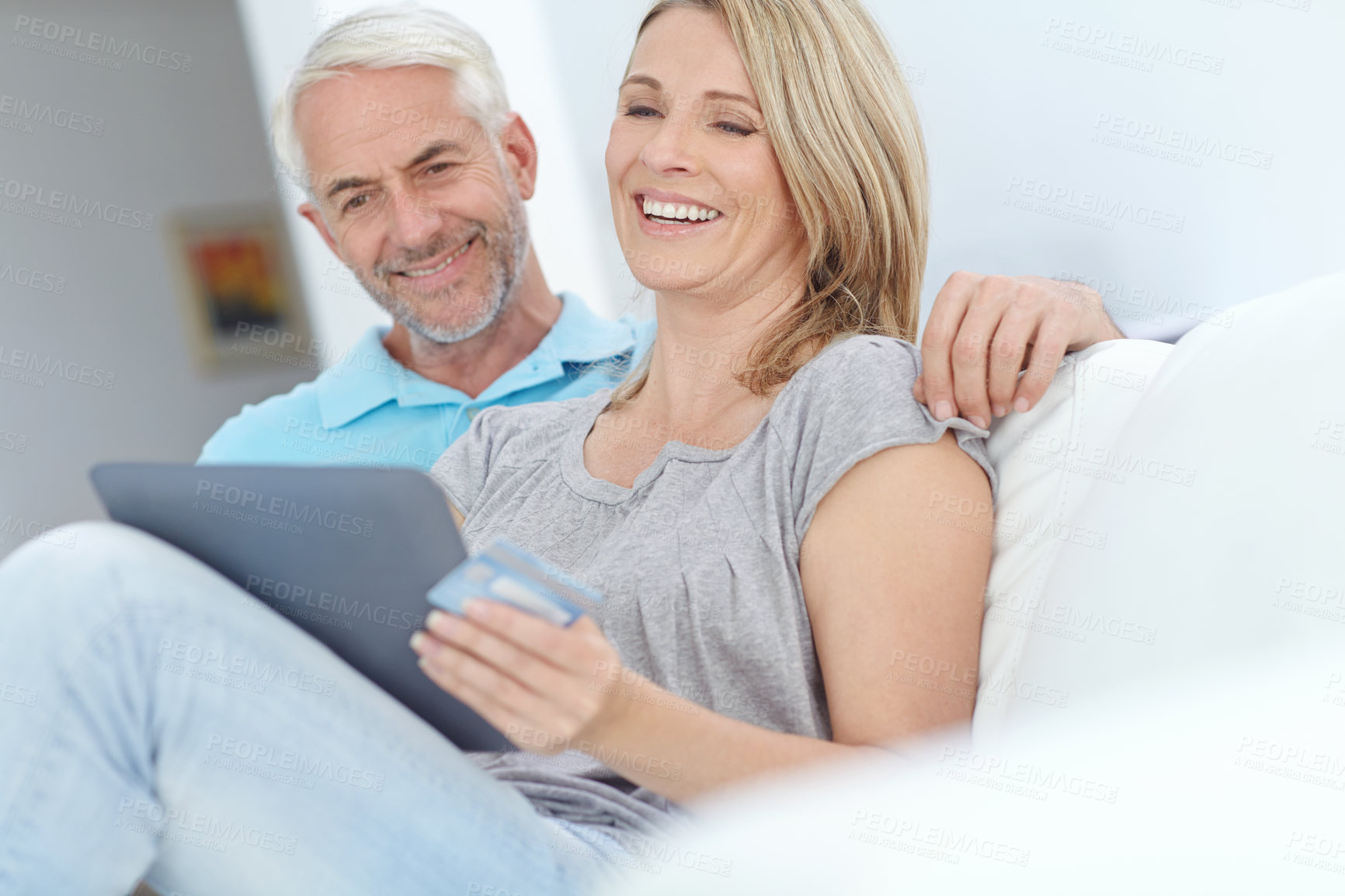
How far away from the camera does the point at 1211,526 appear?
35.5 inches

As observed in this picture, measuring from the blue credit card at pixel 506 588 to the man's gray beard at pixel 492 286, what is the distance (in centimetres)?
136

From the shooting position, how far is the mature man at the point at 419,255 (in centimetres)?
209

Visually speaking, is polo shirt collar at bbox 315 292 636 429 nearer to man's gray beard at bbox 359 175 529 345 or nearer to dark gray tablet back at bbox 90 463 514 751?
man's gray beard at bbox 359 175 529 345

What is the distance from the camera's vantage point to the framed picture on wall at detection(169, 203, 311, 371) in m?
4.86

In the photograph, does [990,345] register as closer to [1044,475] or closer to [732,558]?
[1044,475]

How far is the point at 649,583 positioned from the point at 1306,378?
0.62 metres

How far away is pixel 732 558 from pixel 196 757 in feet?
1.72

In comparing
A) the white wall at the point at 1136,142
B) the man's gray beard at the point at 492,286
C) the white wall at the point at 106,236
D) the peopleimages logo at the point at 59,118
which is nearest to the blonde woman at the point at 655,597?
the white wall at the point at 1136,142

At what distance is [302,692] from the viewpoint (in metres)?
0.84

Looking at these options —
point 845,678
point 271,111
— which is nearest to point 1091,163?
point 845,678

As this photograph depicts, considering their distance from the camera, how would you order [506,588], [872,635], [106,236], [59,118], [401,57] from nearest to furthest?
1. [506,588]
2. [872,635]
3. [401,57]
4. [59,118]
5. [106,236]

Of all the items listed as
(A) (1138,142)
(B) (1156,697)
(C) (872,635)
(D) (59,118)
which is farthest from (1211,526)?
(D) (59,118)

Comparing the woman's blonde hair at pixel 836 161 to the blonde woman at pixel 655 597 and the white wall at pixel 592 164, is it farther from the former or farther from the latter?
the white wall at pixel 592 164

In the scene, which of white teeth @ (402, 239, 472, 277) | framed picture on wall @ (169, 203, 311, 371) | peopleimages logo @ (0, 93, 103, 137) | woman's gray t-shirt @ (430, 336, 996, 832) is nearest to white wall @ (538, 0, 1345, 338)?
woman's gray t-shirt @ (430, 336, 996, 832)
